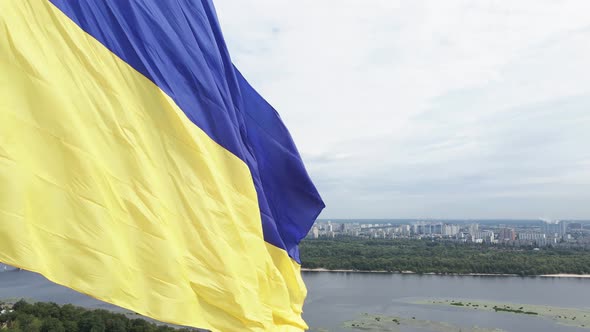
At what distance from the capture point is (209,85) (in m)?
0.89

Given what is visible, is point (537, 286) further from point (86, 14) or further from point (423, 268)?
point (86, 14)

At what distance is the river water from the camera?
8.64 m

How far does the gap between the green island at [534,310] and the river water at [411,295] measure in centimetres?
24

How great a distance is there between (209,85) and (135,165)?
9.3 inches

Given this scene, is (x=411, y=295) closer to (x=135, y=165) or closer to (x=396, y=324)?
(x=396, y=324)

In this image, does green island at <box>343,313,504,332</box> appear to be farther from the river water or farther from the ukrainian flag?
the ukrainian flag

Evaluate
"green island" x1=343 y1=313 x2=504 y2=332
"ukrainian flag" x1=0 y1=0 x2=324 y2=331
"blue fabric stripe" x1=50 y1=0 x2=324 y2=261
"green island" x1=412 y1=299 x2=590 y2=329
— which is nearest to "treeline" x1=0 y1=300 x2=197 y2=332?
"green island" x1=343 y1=313 x2=504 y2=332

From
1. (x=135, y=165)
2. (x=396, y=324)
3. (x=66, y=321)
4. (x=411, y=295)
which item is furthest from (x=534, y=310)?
(x=135, y=165)

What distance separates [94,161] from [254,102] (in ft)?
1.83

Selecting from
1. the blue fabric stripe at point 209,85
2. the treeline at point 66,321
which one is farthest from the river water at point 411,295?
the blue fabric stripe at point 209,85

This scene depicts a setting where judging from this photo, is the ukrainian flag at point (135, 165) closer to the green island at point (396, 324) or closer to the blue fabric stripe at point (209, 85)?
the blue fabric stripe at point (209, 85)

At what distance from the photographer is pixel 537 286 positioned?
522 inches

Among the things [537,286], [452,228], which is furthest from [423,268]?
[452,228]

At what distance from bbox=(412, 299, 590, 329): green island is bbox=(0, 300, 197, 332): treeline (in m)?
6.15
